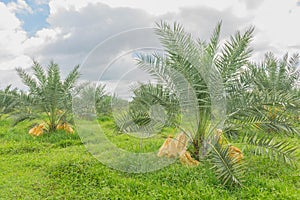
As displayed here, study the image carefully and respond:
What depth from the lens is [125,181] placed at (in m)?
4.85

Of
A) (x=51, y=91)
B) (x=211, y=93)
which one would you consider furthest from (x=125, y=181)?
(x=51, y=91)

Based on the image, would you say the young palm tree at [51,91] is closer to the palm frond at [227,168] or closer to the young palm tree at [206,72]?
the young palm tree at [206,72]

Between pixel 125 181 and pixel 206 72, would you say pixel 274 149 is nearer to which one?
pixel 206 72

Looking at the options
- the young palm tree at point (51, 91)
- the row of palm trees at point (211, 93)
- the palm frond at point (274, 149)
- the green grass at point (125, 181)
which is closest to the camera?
the green grass at point (125, 181)

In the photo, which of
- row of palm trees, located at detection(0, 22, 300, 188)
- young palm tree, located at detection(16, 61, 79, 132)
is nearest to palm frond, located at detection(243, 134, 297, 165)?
row of palm trees, located at detection(0, 22, 300, 188)

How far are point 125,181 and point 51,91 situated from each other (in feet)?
16.5

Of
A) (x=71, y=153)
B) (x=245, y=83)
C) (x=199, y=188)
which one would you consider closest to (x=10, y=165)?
(x=71, y=153)

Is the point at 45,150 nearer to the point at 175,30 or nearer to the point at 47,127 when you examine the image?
the point at 47,127

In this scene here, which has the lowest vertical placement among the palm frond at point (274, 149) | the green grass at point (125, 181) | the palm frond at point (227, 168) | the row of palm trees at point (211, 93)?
the green grass at point (125, 181)

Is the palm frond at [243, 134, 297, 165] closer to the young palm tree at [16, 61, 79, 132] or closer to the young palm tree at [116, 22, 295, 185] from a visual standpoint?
the young palm tree at [116, 22, 295, 185]

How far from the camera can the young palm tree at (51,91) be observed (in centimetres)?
899

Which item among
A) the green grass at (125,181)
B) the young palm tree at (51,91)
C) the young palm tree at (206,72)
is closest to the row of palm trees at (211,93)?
the young palm tree at (206,72)

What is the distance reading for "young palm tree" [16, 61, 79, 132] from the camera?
29.5 ft

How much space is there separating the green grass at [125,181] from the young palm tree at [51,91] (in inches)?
107
